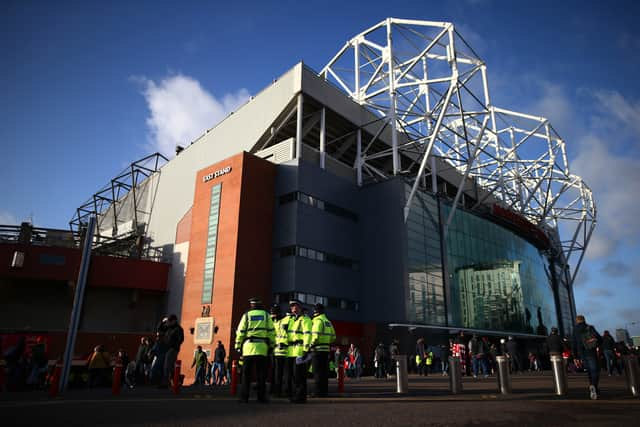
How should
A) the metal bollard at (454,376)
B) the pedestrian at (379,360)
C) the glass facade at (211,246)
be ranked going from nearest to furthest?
the metal bollard at (454,376), the pedestrian at (379,360), the glass facade at (211,246)

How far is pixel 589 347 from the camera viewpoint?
30.3 feet

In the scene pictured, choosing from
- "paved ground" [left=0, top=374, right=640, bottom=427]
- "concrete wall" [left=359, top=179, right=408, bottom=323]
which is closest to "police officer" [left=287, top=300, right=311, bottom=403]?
"paved ground" [left=0, top=374, right=640, bottom=427]

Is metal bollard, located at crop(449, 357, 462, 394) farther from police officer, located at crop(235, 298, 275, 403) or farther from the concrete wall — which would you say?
the concrete wall

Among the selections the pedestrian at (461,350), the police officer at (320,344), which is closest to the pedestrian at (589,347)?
the police officer at (320,344)

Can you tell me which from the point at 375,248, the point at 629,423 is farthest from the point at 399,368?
the point at 375,248

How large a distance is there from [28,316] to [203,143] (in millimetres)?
18424

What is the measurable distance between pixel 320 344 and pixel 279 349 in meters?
0.90

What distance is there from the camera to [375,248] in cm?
3122

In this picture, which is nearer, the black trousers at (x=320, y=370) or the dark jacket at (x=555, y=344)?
the black trousers at (x=320, y=370)

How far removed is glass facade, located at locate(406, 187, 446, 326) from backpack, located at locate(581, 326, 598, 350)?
19121 millimetres

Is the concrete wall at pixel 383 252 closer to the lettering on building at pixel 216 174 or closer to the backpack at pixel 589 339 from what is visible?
the lettering on building at pixel 216 174

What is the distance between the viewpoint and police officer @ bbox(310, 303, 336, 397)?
28.6 ft

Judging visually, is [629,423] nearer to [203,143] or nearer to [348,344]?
[348,344]

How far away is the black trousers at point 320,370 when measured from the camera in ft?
29.5
